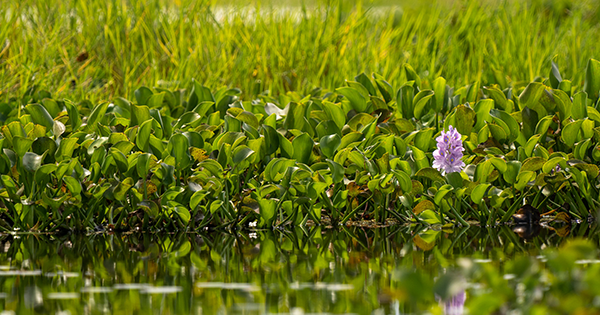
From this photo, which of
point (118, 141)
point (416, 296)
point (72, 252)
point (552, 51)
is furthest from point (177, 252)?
point (552, 51)

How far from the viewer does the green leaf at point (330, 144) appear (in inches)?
136

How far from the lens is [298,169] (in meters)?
3.23

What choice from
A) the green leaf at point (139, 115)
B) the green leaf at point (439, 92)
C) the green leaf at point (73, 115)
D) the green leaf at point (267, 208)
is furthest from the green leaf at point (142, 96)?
the green leaf at point (439, 92)

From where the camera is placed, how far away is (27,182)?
3.28m

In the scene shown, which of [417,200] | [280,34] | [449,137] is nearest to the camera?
[449,137]

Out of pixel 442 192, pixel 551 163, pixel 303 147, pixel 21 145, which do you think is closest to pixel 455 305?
pixel 442 192

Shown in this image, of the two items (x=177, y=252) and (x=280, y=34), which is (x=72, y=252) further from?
(x=280, y=34)

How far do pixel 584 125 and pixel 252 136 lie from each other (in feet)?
5.35

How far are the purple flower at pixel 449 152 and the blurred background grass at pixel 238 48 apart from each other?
2209mm

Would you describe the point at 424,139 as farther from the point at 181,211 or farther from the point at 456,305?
the point at 456,305

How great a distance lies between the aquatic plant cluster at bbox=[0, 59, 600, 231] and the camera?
3230 millimetres

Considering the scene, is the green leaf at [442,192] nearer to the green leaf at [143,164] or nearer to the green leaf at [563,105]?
the green leaf at [563,105]

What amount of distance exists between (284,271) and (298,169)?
0.84m

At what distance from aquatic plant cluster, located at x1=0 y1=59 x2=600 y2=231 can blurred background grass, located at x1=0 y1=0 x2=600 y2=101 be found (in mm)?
1615
